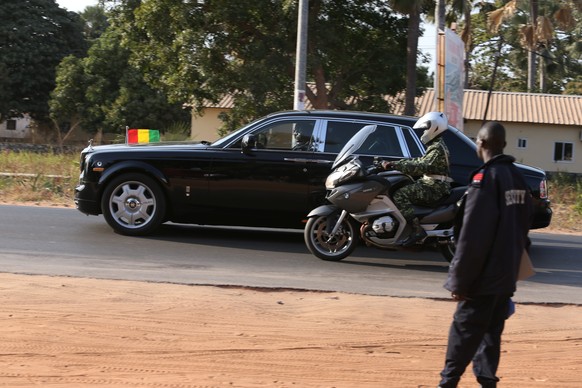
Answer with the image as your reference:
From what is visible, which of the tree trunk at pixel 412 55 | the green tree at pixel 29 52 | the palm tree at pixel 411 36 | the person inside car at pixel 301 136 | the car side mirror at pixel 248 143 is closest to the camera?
the car side mirror at pixel 248 143

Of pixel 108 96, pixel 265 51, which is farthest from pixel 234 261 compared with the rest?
pixel 108 96

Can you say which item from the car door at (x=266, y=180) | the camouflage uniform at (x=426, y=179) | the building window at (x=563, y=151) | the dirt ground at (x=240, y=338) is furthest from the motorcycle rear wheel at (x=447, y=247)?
the building window at (x=563, y=151)

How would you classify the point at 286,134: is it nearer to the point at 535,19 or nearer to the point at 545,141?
the point at 535,19

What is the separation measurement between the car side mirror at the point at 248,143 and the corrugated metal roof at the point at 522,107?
3699cm

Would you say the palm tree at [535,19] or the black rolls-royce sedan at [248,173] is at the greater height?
the palm tree at [535,19]

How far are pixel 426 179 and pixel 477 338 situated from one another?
16.7ft

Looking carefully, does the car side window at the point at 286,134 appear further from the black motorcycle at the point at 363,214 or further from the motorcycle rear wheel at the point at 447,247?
the motorcycle rear wheel at the point at 447,247

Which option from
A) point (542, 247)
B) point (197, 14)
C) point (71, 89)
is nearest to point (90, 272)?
point (542, 247)

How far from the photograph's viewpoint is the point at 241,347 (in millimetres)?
6668

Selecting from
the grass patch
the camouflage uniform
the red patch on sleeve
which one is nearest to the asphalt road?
the camouflage uniform

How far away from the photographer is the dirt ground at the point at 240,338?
608cm

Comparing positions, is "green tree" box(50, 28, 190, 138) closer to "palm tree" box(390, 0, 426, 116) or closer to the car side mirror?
"palm tree" box(390, 0, 426, 116)

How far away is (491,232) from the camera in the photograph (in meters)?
5.11

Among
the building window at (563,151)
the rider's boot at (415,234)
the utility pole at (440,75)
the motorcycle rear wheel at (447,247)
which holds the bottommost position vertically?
the motorcycle rear wheel at (447,247)
